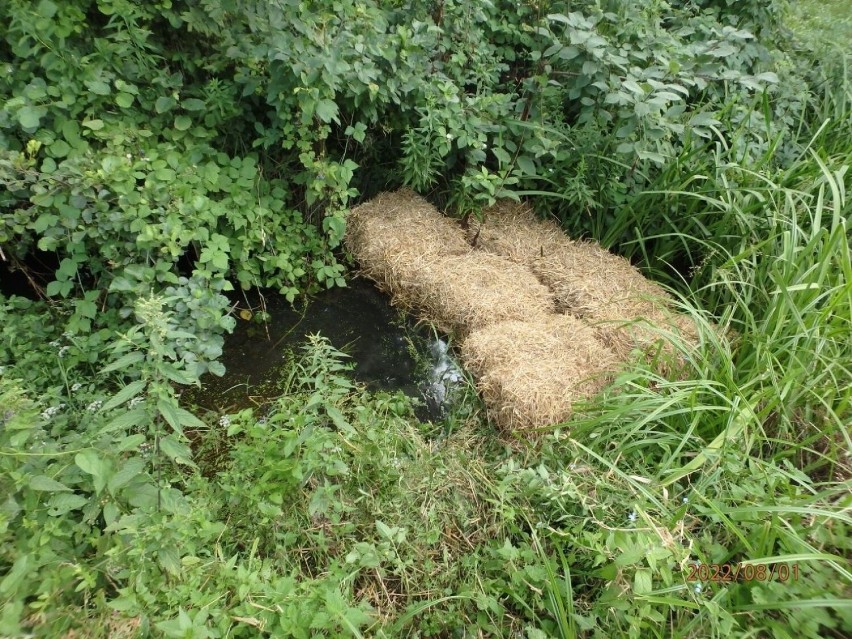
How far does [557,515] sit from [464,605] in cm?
47

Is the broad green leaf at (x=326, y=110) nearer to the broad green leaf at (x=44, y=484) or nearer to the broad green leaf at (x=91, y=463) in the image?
the broad green leaf at (x=91, y=463)

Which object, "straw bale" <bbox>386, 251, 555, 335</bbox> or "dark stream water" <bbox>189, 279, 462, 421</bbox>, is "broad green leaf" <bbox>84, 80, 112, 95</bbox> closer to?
"dark stream water" <bbox>189, 279, 462, 421</bbox>

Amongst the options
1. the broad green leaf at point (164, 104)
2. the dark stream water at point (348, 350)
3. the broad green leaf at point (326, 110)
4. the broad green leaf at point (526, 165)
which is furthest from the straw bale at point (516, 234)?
the broad green leaf at point (164, 104)

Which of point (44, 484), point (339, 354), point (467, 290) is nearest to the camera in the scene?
point (44, 484)

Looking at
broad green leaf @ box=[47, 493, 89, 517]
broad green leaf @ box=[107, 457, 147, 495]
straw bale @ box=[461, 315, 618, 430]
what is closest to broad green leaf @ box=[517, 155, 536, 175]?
straw bale @ box=[461, 315, 618, 430]

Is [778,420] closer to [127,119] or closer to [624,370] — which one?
[624,370]

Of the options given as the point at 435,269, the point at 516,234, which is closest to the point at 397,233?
the point at 435,269

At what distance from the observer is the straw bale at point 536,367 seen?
98.0 inches

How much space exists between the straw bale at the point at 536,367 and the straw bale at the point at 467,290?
0.39 ft

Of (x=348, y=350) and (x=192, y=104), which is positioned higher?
(x=192, y=104)

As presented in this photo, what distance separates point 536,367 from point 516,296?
62 cm

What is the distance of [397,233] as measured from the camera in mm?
3557

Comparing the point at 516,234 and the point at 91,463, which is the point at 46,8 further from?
the point at 516,234
